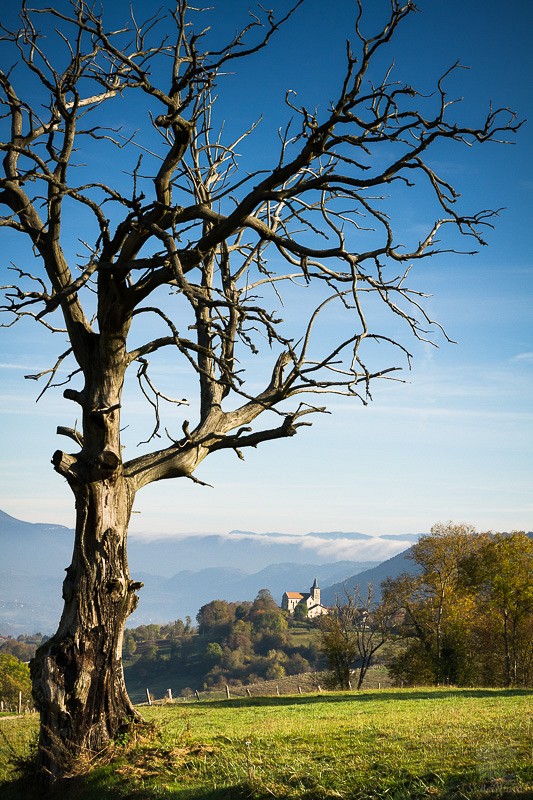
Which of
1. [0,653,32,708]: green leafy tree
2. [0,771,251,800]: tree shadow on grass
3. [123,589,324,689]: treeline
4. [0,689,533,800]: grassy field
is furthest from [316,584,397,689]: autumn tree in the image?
[123,589,324,689]: treeline

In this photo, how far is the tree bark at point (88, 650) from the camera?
29.4 ft

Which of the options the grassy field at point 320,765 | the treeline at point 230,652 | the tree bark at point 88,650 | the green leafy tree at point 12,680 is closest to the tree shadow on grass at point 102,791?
the grassy field at point 320,765

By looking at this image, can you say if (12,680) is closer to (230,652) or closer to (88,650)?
(230,652)

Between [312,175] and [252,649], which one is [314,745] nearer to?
[312,175]

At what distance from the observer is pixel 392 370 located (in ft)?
32.9

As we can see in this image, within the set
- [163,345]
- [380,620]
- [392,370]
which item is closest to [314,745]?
[392,370]

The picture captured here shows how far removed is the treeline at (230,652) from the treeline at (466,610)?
53.4 meters

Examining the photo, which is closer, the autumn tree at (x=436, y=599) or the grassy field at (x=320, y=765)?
the grassy field at (x=320, y=765)

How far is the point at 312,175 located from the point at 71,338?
15.0 ft

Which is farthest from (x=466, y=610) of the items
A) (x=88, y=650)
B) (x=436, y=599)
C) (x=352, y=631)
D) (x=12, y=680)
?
(x=12, y=680)

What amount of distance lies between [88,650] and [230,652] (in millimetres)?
117562

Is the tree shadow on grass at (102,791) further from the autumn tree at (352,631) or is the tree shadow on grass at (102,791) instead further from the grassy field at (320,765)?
the autumn tree at (352,631)

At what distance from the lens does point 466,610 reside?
4719cm

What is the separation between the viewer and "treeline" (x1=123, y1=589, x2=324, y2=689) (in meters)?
109
